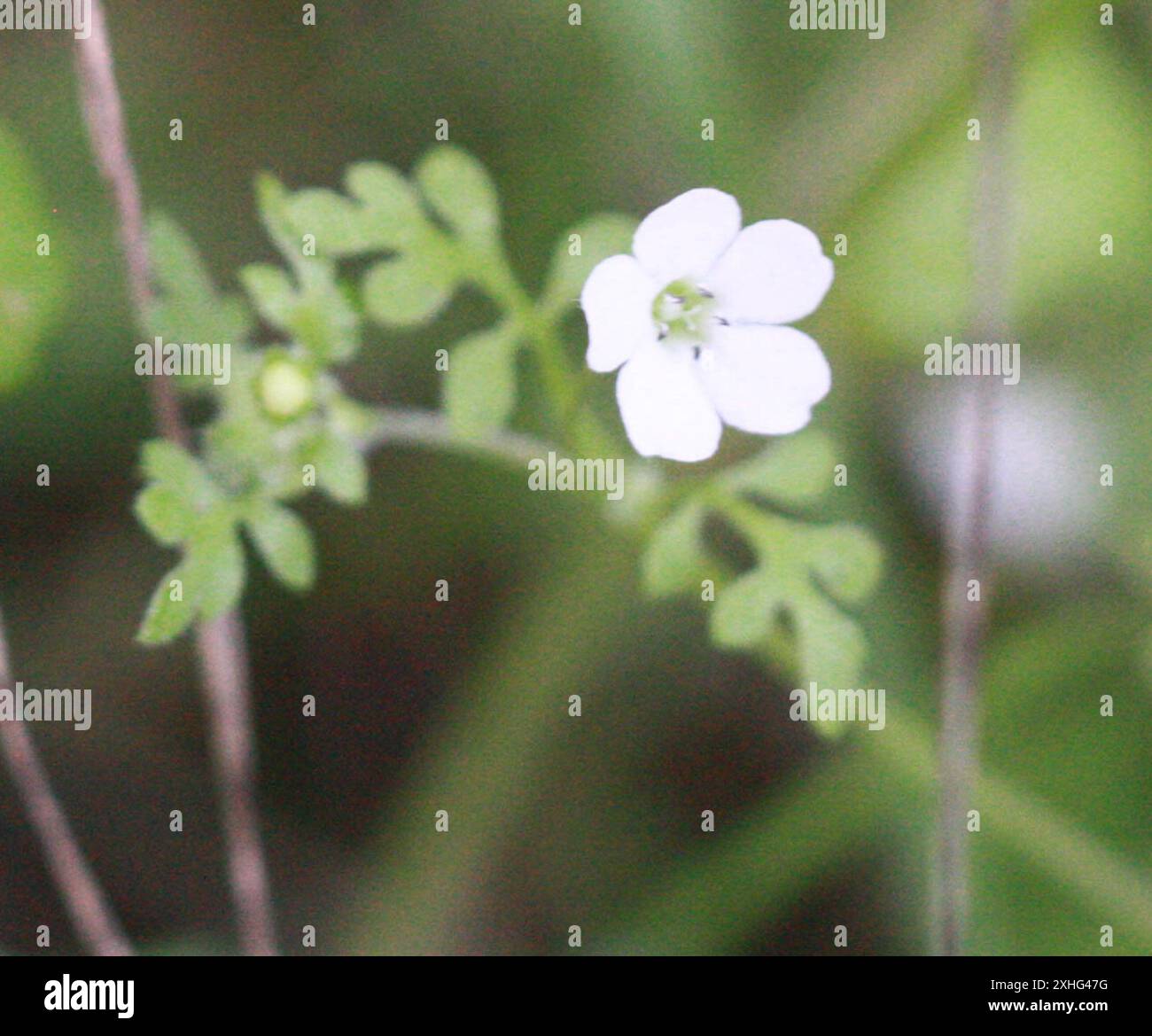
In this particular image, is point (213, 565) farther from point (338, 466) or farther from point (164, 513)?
point (338, 466)

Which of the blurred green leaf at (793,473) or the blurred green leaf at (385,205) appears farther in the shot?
the blurred green leaf at (793,473)

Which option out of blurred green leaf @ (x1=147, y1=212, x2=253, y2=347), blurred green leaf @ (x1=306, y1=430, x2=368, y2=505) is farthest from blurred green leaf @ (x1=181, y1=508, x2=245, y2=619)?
blurred green leaf @ (x1=147, y1=212, x2=253, y2=347)

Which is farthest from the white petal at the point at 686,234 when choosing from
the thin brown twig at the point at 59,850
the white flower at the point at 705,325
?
the thin brown twig at the point at 59,850

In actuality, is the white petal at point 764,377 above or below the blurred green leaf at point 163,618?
above

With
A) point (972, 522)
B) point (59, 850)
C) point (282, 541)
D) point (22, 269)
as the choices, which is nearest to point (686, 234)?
point (282, 541)

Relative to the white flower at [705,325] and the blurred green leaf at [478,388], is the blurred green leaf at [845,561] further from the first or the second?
the blurred green leaf at [478,388]

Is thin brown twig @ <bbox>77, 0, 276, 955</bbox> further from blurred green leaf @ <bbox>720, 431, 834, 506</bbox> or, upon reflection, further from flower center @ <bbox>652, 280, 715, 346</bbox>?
blurred green leaf @ <bbox>720, 431, 834, 506</bbox>

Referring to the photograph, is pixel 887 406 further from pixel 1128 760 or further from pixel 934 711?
pixel 1128 760
